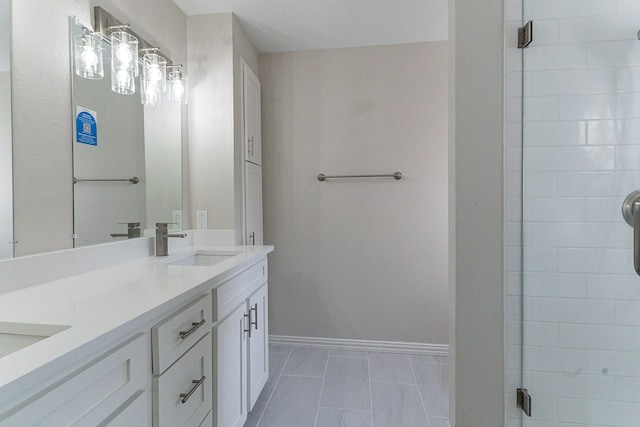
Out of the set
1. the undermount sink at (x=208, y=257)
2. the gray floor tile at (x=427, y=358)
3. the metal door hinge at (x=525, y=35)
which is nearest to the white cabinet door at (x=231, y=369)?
the undermount sink at (x=208, y=257)

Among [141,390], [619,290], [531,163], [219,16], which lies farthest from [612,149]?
[219,16]

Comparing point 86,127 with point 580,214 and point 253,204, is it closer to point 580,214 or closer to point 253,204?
point 253,204

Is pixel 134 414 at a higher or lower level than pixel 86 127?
lower

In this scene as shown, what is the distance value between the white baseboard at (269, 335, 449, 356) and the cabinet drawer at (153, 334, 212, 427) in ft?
4.62

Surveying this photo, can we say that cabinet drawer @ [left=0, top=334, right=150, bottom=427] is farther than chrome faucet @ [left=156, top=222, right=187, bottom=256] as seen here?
No

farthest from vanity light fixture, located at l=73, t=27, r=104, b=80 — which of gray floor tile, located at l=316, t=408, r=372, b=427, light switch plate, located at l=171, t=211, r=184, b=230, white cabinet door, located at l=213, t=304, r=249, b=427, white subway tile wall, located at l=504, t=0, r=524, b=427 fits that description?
gray floor tile, located at l=316, t=408, r=372, b=427

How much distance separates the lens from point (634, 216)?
3.27 feet

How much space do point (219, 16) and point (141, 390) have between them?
2129 millimetres

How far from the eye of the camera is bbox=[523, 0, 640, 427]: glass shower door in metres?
1.10

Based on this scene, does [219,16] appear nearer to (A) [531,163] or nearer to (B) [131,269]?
(B) [131,269]

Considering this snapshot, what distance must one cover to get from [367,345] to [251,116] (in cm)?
201

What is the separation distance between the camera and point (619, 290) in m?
1.13

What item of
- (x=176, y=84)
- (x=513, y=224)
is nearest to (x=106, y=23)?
(x=176, y=84)

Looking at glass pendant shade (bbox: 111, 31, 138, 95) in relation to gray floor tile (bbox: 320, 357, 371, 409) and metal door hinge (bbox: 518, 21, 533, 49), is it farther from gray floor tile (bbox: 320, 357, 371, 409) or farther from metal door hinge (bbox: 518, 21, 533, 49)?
gray floor tile (bbox: 320, 357, 371, 409)
